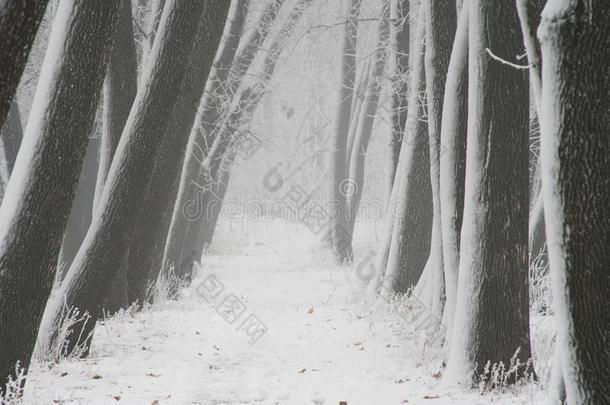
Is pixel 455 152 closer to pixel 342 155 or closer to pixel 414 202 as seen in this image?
pixel 414 202

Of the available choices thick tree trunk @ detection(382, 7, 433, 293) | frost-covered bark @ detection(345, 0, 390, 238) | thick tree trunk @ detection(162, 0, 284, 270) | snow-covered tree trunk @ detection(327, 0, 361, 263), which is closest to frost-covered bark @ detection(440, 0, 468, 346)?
thick tree trunk @ detection(382, 7, 433, 293)

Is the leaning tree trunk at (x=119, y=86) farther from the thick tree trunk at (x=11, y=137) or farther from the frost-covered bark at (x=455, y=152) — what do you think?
the frost-covered bark at (x=455, y=152)

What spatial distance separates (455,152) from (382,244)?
5.19m

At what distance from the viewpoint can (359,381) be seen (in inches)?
251

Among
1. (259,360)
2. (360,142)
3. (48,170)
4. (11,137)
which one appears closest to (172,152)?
(259,360)

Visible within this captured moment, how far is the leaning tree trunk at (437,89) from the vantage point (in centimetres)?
738

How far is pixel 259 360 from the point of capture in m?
7.42

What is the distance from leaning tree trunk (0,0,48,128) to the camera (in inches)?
123

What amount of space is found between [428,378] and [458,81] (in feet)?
9.29

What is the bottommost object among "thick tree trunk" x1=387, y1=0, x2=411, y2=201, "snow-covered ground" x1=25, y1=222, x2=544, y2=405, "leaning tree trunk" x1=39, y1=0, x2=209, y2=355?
"snow-covered ground" x1=25, y1=222, x2=544, y2=405

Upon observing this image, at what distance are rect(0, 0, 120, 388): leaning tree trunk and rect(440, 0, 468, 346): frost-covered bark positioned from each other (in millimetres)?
3165

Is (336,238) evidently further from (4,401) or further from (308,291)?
(4,401)

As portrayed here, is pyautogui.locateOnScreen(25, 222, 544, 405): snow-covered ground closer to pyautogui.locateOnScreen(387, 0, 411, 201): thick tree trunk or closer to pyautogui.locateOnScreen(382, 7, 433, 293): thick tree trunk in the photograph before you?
pyautogui.locateOnScreen(382, 7, 433, 293): thick tree trunk

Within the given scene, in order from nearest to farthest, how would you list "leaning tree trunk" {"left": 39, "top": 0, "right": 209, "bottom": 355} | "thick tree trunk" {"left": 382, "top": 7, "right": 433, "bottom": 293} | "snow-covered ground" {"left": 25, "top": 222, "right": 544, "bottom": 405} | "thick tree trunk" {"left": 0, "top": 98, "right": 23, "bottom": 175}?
"snow-covered ground" {"left": 25, "top": 222, "right": 544, "bottom": 405} → "leaning tree trunk" {"left": 39, "top": 0, "right": 209, "bottom": 355} → "thick tree trunk" {"left": 382, "top": 7, "right": 433, "bottom": 293} → "thick tree trunk" {"left": 0, "top": 98, "right": 23, "bottom": 175}
